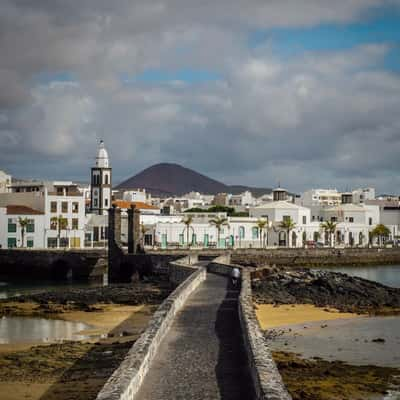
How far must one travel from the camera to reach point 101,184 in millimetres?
101312

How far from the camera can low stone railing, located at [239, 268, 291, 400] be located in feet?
44.1

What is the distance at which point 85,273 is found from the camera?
207 feet

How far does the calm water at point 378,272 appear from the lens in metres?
62.2

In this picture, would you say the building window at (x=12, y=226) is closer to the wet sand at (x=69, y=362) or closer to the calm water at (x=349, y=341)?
the wet sand at (x=69, y=362)

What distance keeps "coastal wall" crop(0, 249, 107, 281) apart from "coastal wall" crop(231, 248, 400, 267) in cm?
1141

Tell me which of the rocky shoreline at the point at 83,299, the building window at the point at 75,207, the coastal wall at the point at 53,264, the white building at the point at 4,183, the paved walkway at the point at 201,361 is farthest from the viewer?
the white building at the point at 4,183

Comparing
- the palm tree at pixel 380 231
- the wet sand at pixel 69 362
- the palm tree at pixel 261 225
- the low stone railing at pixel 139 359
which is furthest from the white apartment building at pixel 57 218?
the low stone railing at pixel 139 359

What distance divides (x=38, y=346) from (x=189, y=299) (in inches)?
216

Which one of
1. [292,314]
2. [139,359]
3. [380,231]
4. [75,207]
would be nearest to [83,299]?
[292,314]

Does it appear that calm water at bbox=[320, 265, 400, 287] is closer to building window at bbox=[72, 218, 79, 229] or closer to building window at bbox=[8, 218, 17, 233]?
building window at bbox=[72, 218, 79, 229]

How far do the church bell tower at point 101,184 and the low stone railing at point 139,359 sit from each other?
245 ft

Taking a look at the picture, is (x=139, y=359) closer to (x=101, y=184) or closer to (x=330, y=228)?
(x=330, y=228)

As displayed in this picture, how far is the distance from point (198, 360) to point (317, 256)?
62.3 meters

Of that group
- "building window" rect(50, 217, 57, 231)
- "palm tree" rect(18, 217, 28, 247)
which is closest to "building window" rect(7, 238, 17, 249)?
"palm tree" rect(18, 217, 28, 247)
